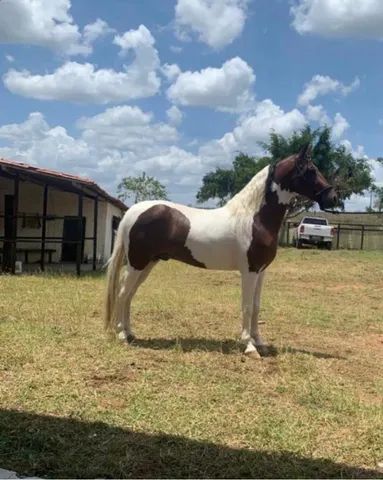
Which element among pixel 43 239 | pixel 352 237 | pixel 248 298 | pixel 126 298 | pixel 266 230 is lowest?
pixel 126 298

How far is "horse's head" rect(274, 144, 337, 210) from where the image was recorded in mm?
6094

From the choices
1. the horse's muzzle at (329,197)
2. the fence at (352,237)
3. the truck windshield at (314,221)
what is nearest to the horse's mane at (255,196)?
the horse's muzzle at (329,197)

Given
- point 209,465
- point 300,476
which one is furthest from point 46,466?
point 300,476

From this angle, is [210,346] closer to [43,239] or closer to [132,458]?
[132,458]

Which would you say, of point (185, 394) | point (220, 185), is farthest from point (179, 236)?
point (220, 185)

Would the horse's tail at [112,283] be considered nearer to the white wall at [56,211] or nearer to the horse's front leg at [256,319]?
the horse's front leg at [256,319]

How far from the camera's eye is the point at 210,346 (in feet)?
20.3

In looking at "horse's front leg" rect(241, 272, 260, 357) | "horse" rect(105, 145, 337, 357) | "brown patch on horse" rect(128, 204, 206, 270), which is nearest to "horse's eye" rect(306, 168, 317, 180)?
"horse" rect(105, 145, 337, 357)

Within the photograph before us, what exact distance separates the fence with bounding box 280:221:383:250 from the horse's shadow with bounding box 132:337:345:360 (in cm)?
2286

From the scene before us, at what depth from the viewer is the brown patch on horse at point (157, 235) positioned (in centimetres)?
621

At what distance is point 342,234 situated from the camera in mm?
30672

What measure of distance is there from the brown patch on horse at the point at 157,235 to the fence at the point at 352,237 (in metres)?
23.0

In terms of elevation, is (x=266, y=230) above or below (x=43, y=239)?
above

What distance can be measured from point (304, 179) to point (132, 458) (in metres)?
3.83
